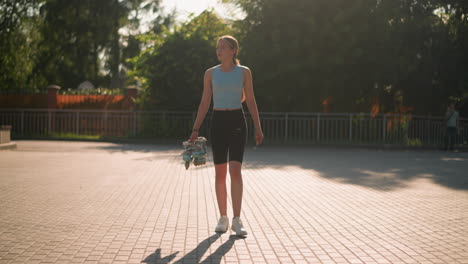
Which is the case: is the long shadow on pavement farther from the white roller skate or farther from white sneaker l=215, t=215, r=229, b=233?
the white roller skate

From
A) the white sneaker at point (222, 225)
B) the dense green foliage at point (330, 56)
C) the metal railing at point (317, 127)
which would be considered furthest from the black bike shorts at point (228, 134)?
the dense green foliage at point (330, 56)

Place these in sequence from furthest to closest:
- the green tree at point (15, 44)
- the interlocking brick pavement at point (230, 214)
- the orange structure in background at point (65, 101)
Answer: the green tree at point (15, 44)
the orange structure in background at point (65, 101)
the interlocking brick pavement at point (230, 214)

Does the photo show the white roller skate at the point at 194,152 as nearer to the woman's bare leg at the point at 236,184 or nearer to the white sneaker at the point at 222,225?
the woman's bare leg at the point at 236,184

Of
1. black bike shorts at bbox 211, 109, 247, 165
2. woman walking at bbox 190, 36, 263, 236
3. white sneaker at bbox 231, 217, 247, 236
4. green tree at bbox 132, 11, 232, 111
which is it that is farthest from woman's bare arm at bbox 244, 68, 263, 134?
green tree at bbox 132, 11, 232, 111

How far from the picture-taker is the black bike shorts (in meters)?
4.84

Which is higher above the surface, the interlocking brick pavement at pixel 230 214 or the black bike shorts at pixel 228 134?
the black bike shorts at pixel 228 134

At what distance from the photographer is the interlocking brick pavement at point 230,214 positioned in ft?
13.2

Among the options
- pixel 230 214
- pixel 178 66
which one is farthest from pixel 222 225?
pixel 178 66

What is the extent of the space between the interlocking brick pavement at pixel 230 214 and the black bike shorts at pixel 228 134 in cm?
78

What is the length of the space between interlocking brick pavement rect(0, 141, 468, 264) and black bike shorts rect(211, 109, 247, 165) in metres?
0.78

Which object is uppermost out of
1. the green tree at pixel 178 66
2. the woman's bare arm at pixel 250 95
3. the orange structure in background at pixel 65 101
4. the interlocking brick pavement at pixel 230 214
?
the green tree at pixel 178 66

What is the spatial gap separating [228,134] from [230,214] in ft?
4.26

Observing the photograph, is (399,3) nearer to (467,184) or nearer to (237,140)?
(467,184)

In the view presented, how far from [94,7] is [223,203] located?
37239 millimetres
